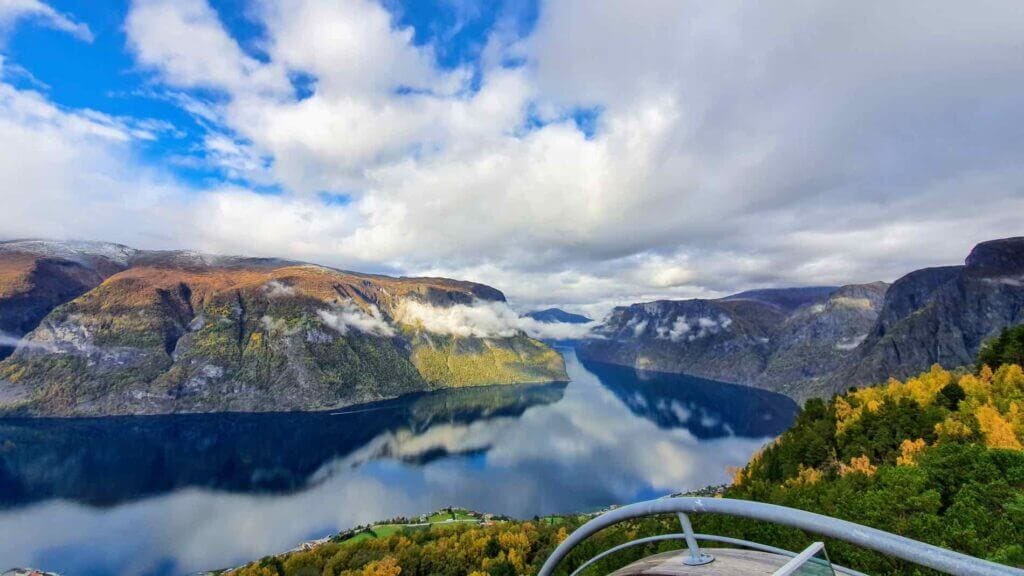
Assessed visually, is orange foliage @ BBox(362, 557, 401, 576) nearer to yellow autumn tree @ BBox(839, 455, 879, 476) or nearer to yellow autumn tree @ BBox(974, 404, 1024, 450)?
yellow autumn tree @ BBox(839, 455, 879, 476)

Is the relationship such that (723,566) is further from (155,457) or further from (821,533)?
(155,457)

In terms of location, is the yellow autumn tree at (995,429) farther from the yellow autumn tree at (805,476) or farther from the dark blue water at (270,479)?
A: the dark blue water at (270,479)

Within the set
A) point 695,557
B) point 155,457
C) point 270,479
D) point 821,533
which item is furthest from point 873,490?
point 155,457

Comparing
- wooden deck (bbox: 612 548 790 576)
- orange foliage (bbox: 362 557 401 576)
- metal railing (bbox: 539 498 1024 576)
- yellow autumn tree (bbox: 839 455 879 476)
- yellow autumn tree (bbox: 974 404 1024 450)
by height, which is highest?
metal railing (bbox: 539 498 1024 576)

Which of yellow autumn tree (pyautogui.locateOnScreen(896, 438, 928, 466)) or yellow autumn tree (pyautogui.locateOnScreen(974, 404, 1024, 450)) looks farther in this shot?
yellow autumn tree (pyautogui.locateOnScreen(896, 438, 928, 466))

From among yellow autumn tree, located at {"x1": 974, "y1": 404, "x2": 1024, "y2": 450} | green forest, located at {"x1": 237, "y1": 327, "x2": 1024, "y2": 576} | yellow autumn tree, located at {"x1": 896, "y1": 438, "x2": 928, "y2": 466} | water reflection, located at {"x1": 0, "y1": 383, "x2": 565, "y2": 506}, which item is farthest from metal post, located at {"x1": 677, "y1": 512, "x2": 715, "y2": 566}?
water reflection, located at {"x1": 0, "y1": 383, "x2": 565, "y2": 506}

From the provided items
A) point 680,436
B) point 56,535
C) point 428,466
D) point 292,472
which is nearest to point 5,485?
point 56,535

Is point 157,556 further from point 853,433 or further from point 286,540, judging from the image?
point 853,433
